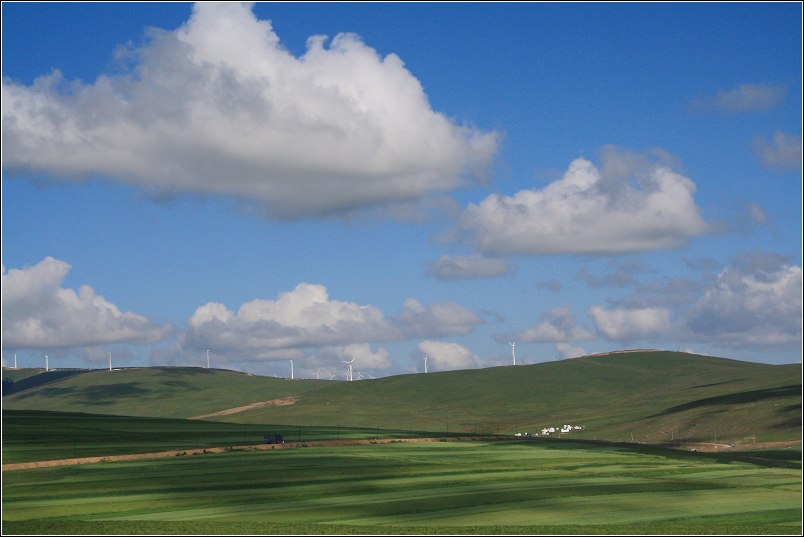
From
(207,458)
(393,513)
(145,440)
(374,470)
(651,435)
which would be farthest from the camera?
(651,435)

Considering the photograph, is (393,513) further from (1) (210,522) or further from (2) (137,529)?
(2) (137,529)

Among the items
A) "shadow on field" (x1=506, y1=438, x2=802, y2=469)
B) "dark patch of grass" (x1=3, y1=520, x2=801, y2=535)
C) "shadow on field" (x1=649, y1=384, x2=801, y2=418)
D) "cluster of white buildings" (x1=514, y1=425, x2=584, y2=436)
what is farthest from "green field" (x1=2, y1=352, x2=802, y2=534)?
"cluster of white buildings" (x1=514, y1=425, x2=584, y2=436)

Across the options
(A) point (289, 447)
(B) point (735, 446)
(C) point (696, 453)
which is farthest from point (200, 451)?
(B) point (735, 446)

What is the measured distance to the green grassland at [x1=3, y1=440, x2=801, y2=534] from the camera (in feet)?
173

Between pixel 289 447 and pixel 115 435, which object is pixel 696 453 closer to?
pixel 289 447

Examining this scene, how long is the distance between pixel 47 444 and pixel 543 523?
77494mm

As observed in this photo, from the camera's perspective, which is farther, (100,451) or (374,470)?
(100,451)

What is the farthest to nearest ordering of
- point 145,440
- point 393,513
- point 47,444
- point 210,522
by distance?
point 145,440
point 47,444
point 393,513
point 210,522

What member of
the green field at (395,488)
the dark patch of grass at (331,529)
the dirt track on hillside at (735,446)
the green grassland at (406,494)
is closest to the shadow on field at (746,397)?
the dirt track on hillside at (735,446)

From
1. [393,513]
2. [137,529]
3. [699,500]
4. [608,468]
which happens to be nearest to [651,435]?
[608,468]

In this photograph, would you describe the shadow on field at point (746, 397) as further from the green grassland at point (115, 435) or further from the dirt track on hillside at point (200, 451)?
the dirt track on hillside at point (200, 451)

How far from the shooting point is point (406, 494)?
68.8m

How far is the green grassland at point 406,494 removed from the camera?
52625mm

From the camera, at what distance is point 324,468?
86750 mm
